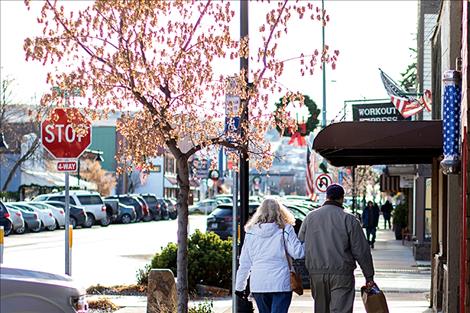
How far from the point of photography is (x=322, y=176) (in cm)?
2998

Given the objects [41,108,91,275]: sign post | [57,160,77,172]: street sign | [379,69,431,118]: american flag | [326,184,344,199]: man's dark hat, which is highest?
[379,69,431,118]: american flag

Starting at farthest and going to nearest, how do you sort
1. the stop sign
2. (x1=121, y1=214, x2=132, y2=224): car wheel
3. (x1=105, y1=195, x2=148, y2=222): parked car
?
(x1=105, y1=195, x2=148, y2=222): parked car
(x1=121, y1=214, x2=132, y2=224): car wheel
the stop sign

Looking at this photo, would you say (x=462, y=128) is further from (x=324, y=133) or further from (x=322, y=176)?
(x=322, y=176)

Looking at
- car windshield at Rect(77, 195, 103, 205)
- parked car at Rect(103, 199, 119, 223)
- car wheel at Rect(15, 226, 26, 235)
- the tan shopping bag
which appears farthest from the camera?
parked car at Rect(103, 199, 119, 223)

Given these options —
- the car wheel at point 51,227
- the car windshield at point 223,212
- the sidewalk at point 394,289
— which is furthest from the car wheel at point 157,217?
the car windshield at point 223,212

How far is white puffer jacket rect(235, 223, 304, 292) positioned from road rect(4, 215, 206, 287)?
720cm

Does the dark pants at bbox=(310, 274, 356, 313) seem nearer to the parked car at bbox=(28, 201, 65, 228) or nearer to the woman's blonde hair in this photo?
the woman's blonde hair

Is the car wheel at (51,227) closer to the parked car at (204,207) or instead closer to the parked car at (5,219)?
the parked car at (5,219)

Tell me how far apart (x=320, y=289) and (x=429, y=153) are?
4.94 meters

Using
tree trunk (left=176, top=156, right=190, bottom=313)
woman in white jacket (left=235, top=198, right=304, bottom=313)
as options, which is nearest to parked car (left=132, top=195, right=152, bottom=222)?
tree trunk (left=176, top=156, right=190, bottom=313)

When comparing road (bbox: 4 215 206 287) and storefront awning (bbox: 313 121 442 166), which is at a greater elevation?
storefront awning (bbox: 313 121 442 166)

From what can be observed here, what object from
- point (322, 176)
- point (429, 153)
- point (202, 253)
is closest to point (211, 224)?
point (322, 176)

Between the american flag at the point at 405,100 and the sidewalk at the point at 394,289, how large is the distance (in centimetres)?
404

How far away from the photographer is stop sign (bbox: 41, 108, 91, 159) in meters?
12.5
